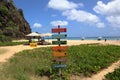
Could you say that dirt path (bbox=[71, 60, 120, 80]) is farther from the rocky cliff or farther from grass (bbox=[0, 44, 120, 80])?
the rocky cliff

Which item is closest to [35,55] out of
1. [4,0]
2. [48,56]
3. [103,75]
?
[48,56]

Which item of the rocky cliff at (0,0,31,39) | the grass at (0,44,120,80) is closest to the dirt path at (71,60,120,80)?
the grass at (0,44,120,80)

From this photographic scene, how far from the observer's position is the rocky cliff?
5309 cm

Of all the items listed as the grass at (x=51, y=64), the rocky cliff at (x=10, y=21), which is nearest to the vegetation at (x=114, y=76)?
the grass at (x=51, y=64)

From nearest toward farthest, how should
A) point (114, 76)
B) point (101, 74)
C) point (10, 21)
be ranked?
point (114, 76) < point (101, 74) < point (10, 21)

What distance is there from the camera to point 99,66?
60.5 feet

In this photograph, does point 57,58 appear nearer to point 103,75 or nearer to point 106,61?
point 103,75

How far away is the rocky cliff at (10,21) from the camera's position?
174 feet

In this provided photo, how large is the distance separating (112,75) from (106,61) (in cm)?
311

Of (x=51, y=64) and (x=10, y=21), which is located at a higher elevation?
(x=10, y=21)

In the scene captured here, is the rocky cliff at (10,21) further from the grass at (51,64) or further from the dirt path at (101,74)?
the dirt path at (101,74)

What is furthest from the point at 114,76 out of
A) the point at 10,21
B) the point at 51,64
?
the point at 10,21

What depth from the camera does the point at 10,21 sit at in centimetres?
5616

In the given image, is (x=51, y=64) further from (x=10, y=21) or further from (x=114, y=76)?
(x=10, y=21)
